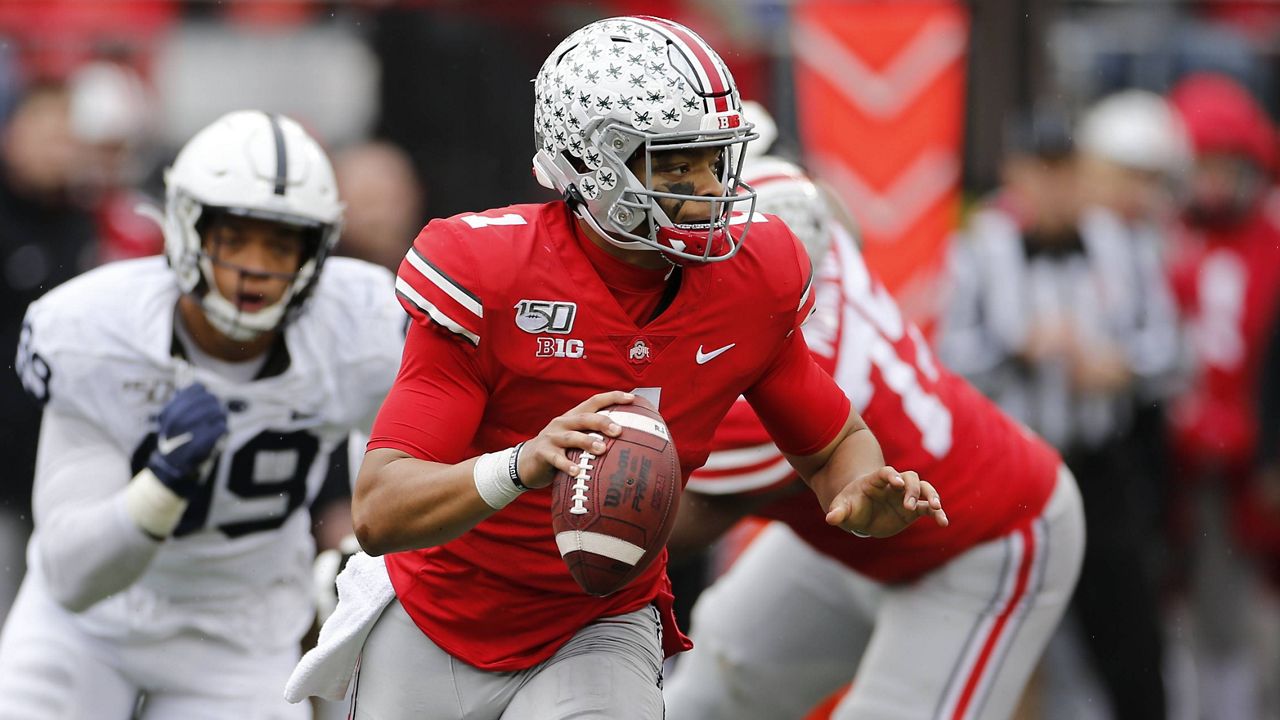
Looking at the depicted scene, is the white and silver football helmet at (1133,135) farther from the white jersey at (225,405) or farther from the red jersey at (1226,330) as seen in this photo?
the white jersey at (225,405)

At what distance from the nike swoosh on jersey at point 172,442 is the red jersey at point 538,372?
0.79m

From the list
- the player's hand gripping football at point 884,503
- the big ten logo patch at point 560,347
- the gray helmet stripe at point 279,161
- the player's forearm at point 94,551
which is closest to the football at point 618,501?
the big ten logo patch at point 560,347

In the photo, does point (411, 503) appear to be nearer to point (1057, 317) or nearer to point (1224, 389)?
point (1057, 317)

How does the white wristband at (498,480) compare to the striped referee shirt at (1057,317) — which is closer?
the white wristband at (498,480)

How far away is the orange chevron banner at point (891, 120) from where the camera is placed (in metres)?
8.23

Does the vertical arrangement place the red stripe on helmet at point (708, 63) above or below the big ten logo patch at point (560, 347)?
above

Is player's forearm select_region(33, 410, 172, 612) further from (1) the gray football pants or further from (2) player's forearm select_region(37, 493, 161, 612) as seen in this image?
(1) the gray football pants

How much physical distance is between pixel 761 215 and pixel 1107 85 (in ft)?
19.7

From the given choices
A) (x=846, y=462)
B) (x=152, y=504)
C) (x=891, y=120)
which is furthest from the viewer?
(x=891, y=120)

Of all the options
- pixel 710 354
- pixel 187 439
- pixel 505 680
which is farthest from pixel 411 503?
pixel 187 439

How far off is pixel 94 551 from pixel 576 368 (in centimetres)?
143

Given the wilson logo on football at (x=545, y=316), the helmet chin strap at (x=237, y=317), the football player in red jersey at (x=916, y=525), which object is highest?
the wilson logo on football at (x=545, y=316)

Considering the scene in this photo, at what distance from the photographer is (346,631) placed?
3.68 m

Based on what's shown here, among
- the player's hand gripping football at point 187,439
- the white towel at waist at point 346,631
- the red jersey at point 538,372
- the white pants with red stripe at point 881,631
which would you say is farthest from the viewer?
the white pants with red stripe at point 881,631
